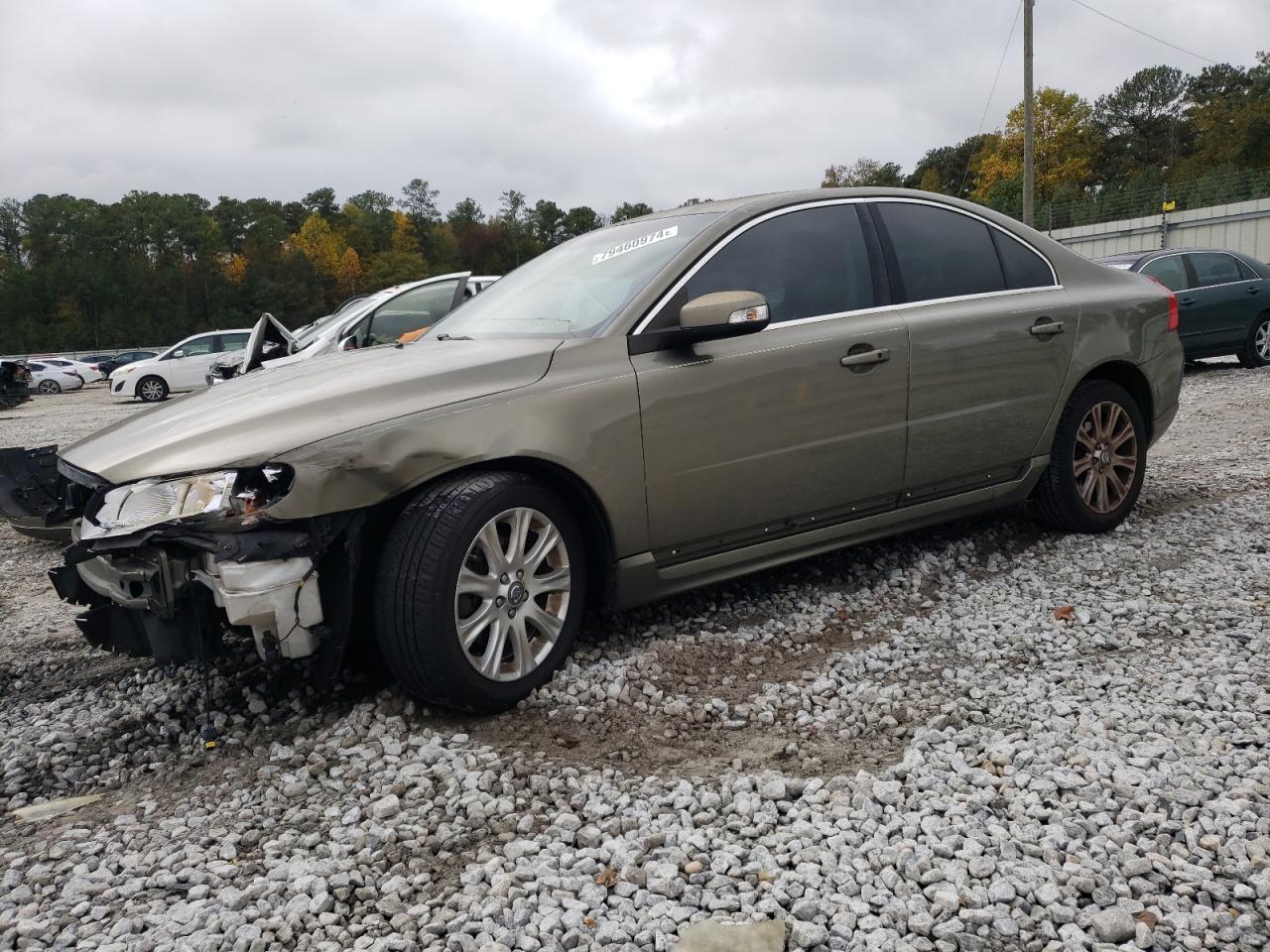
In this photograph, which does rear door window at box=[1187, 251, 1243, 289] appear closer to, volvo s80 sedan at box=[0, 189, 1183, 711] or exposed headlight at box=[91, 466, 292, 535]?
volvo s80 sedan at box=[0, 189, 1183, 711]

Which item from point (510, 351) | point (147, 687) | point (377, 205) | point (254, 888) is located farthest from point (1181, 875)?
point (377, 205)

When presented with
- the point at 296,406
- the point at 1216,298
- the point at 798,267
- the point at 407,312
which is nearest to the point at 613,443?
the point at 296,406

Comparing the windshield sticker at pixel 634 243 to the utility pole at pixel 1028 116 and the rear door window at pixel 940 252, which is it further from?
the utility pole at pixel 1028 116

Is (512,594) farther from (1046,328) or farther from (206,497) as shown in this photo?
(1046,328)

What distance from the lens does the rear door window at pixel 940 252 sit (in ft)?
14.1

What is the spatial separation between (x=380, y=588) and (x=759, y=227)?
2028 mm

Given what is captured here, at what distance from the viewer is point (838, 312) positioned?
4.01 metres

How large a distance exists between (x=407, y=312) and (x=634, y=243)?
250 inches

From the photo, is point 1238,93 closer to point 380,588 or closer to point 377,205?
point 377,205

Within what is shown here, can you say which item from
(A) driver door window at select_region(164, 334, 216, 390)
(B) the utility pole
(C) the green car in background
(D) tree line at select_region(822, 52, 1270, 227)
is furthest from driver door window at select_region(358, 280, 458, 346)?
(D) tree line at select_region(822, 52, 1270, 227)

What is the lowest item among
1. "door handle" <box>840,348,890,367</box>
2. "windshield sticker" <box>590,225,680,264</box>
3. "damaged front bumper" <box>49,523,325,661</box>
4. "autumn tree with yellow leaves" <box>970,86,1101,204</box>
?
"damaged front bumper" <box>49,523,325,661</box>

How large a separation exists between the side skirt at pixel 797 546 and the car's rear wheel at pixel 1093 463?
0.13m

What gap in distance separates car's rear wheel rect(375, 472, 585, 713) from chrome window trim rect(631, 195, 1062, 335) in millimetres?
822

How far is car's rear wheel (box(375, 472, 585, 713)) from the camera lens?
299cm
